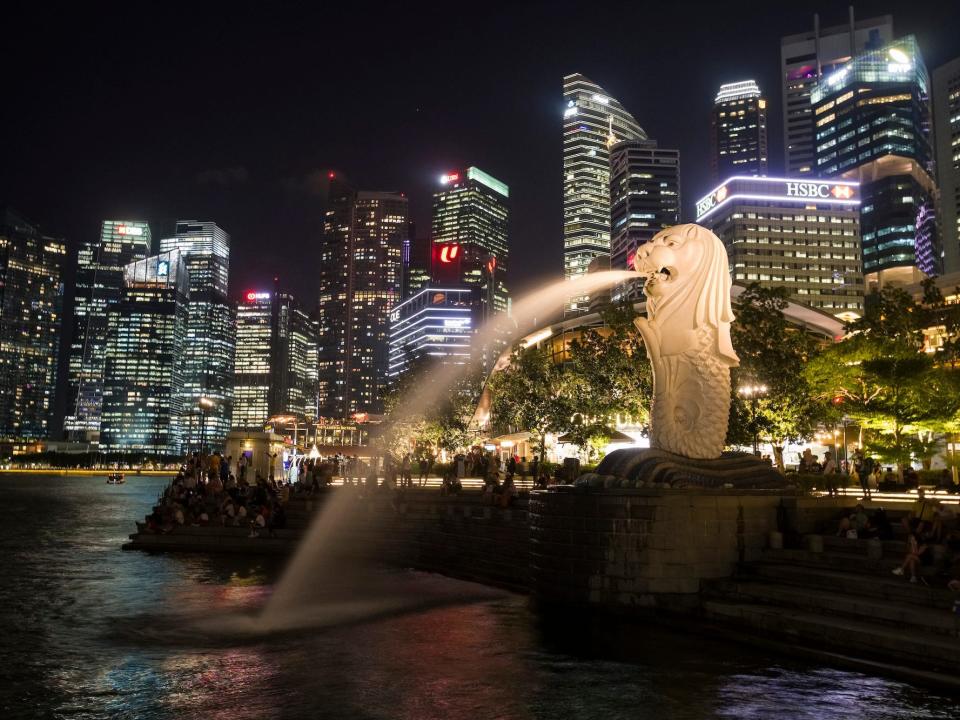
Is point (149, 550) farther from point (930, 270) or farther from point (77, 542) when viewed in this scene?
point (930, 270)

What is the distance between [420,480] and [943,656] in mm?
32328

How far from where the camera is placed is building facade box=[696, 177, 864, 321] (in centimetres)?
17562

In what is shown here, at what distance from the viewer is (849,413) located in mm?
35750

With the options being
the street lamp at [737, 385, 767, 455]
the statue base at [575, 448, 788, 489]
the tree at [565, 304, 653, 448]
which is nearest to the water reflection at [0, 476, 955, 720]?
the statue base at [575, 448, 788, 489]

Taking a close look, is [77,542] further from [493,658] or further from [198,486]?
[493,658]

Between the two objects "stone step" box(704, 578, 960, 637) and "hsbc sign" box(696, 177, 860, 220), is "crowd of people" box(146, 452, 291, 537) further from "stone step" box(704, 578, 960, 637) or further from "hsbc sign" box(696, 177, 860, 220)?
"hsbc sign" box(696, 177, 860, 220)

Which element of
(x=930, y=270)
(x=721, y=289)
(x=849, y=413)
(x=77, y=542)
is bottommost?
(x=77, y=542)

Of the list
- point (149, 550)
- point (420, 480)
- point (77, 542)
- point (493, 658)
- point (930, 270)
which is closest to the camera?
point (493, 658)

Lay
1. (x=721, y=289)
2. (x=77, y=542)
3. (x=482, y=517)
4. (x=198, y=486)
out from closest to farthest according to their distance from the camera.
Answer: (x=721, y=289) < (x=482, y=517) < (x=77, y=542) < (x=198, y=486)

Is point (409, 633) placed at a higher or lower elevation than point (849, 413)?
lower

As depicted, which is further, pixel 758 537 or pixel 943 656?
pixel 758 537

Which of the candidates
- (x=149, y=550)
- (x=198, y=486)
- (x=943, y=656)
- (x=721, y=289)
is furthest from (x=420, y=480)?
(x=943, y=656)

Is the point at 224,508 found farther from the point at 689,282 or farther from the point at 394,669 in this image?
the point at 394,669

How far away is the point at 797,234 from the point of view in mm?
178125
